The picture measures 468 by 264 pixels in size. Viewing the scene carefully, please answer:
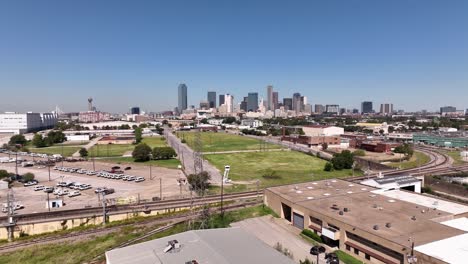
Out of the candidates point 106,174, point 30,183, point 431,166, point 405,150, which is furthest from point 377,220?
point 405,150

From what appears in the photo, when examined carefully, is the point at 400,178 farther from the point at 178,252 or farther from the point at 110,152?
A: the point at 110,152

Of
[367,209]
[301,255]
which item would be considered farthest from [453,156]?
[301,255]

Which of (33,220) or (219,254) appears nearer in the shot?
(219,254)

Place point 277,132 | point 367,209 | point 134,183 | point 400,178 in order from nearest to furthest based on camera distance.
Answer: point 367,209 < point 400,178 < point 134,183 < point 277,132

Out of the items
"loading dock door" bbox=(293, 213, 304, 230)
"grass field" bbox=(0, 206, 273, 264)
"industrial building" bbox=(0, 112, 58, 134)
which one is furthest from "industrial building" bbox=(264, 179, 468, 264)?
"industrial building" bbox=(0, 112, 58, 134)

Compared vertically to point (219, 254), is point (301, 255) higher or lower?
lower

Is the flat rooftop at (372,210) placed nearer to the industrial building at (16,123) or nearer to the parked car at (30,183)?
the parked car at (30,183)

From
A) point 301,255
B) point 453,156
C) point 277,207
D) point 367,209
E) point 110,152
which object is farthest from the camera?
point 110,152
